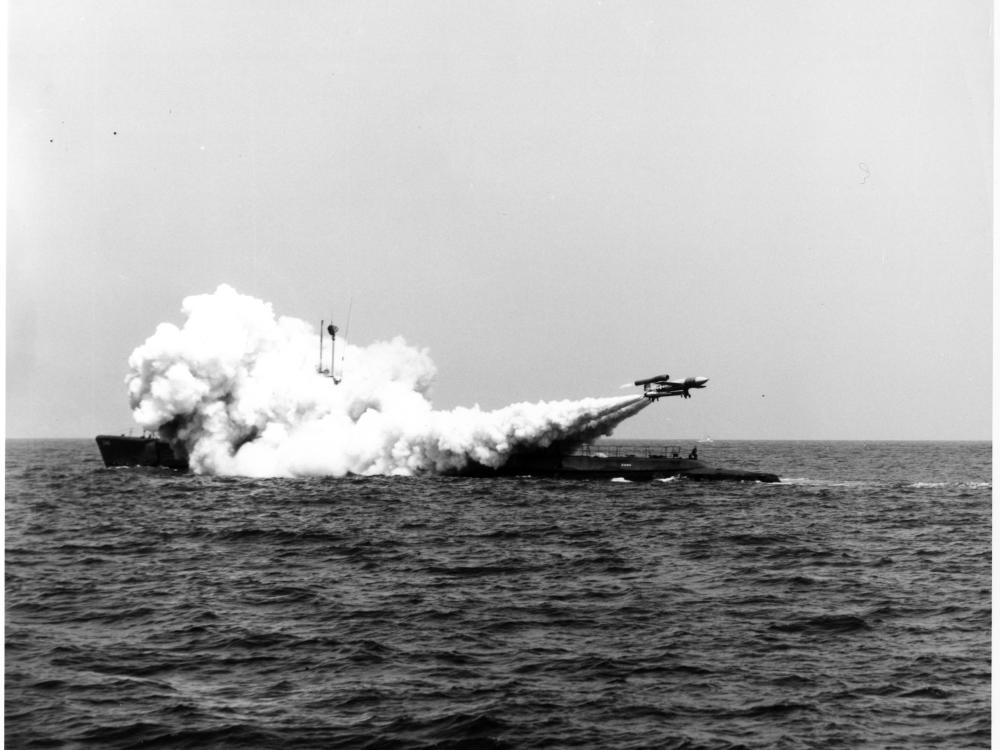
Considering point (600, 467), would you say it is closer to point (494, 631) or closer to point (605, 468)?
point (605, 468)

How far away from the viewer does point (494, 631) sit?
22.8 m

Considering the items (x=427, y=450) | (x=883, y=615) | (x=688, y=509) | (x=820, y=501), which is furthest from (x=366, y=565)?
(x=427, y=450)

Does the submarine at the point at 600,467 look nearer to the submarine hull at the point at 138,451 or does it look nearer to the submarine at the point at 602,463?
the submarine at the point at 602,463

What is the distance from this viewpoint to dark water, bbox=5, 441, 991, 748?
16656mm

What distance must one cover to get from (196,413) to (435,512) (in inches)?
1282

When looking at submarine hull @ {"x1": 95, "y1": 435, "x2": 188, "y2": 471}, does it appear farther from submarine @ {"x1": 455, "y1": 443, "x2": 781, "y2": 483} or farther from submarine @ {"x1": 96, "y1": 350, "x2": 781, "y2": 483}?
submarine @ {"x1": 455, "y1": 443, "x2": 781, "y2": 483}

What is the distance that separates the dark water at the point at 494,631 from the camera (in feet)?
54.6

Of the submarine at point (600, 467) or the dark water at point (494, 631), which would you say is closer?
the dark water at point (494, 631)

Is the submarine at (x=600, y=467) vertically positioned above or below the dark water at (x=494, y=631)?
above

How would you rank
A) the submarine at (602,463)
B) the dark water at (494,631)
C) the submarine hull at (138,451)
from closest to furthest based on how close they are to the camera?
the dark water at (494,631) → the submarine at (602,463) → the submarine hull at (138,451)

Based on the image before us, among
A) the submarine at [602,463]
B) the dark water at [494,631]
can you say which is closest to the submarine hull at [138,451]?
the submarine at [602,463]

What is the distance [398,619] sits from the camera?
78.1ft

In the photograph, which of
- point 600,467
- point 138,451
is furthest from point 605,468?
point 138,451

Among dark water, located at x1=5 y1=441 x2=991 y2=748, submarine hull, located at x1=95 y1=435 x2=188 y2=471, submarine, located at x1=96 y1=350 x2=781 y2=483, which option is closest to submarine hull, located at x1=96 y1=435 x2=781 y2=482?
submarine, located at x1=96 y1=350 x2=781 y2=483
